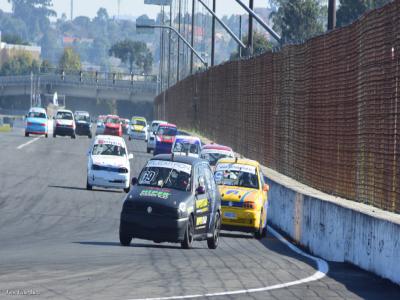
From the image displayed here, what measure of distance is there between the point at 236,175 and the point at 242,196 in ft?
3.26

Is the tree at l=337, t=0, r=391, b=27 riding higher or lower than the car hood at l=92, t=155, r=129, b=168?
higher

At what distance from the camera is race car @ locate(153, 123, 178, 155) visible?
59.8 meters

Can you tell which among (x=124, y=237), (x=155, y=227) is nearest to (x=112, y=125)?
(x=124, y=237)

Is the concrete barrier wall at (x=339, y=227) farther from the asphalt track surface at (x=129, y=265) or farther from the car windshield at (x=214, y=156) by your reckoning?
the car windshield at (x=214, y=156)

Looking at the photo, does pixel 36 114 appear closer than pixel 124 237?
No

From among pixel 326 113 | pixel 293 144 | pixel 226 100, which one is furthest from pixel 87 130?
pixel 326 113

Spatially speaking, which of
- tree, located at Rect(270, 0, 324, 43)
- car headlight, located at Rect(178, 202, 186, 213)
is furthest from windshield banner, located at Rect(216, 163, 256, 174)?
tree, located at Rect(270, 0, 324, 43)

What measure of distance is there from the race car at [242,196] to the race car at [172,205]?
8.30ft

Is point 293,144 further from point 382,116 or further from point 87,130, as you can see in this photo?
point 87,130

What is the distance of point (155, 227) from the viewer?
69.2ft

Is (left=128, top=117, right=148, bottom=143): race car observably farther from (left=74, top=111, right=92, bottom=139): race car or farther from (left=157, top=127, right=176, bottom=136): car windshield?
(left=157, top=127, right=176, bottom=136): car windshield

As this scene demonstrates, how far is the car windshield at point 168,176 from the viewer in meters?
21.9

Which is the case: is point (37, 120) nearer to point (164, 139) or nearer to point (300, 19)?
point (164, 139)

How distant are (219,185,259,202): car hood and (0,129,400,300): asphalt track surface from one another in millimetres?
803
